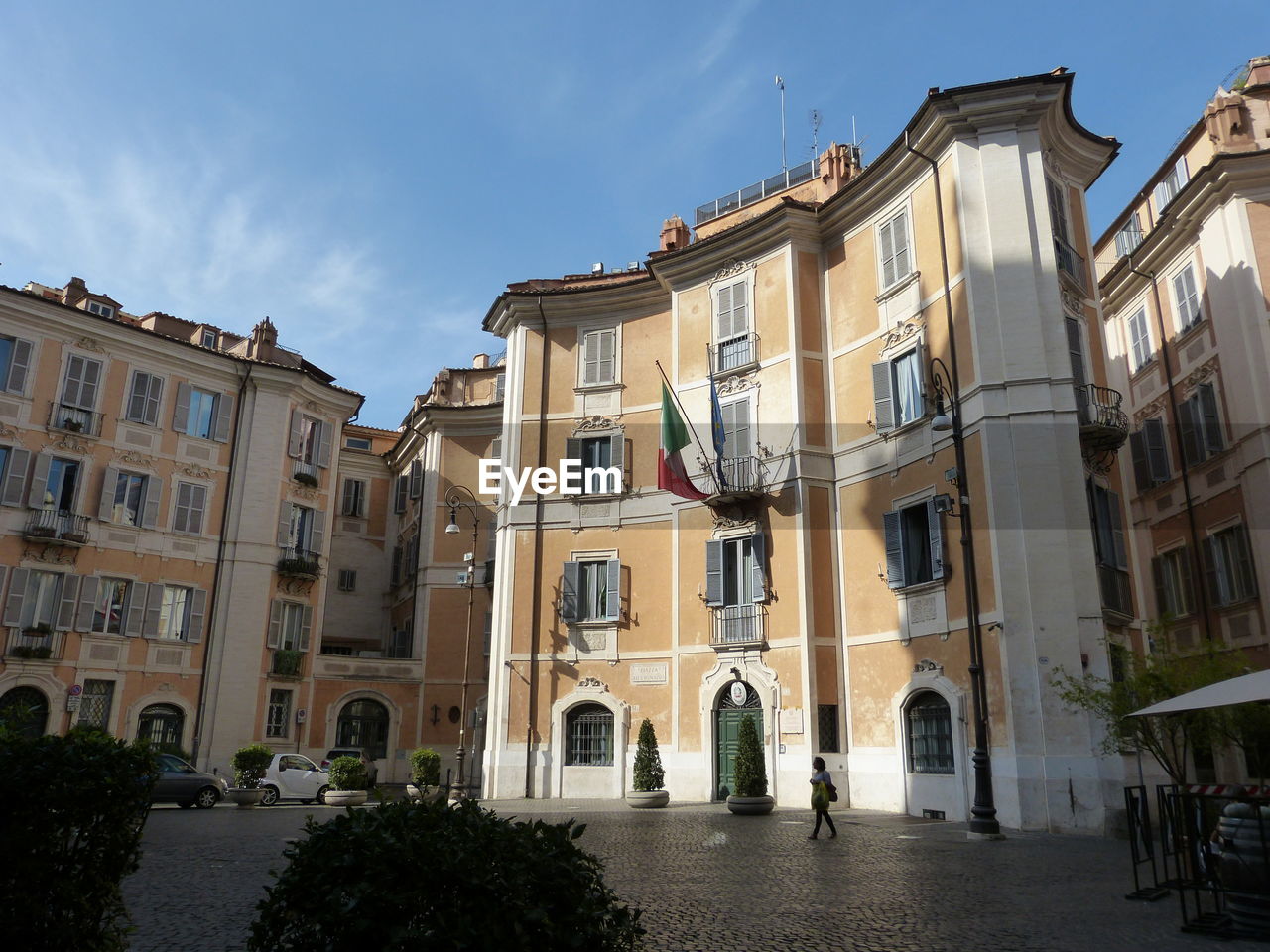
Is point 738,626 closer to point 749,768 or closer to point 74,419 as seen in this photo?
point 749,768

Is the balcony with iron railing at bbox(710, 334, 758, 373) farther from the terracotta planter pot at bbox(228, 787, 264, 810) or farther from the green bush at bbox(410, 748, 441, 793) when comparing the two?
the terracotta planter pot at bbox(228, 787, 264, 810)

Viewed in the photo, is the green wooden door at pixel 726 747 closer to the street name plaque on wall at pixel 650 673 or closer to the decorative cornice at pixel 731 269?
the street name plaque on wall at pixel 650 673

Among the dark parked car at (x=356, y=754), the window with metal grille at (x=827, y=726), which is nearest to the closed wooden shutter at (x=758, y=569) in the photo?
the window with metal grille at (x=827, y=726)

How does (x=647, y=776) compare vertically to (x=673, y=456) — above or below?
below

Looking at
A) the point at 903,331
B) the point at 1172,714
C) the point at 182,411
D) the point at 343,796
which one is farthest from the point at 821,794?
the point at 182,411

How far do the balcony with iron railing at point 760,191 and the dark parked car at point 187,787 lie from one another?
2097 cm

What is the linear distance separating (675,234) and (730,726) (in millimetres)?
15814

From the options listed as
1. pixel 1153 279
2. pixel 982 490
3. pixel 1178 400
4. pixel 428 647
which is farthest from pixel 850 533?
pixel 428 647

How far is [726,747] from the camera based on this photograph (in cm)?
2367

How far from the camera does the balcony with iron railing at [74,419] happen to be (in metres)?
29.5

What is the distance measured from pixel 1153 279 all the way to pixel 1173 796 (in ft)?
79.9

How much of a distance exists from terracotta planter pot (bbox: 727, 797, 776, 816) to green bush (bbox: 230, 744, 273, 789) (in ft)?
42.2

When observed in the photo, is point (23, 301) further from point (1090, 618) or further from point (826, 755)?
point (1090, 618)

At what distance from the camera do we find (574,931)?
13.8ft
